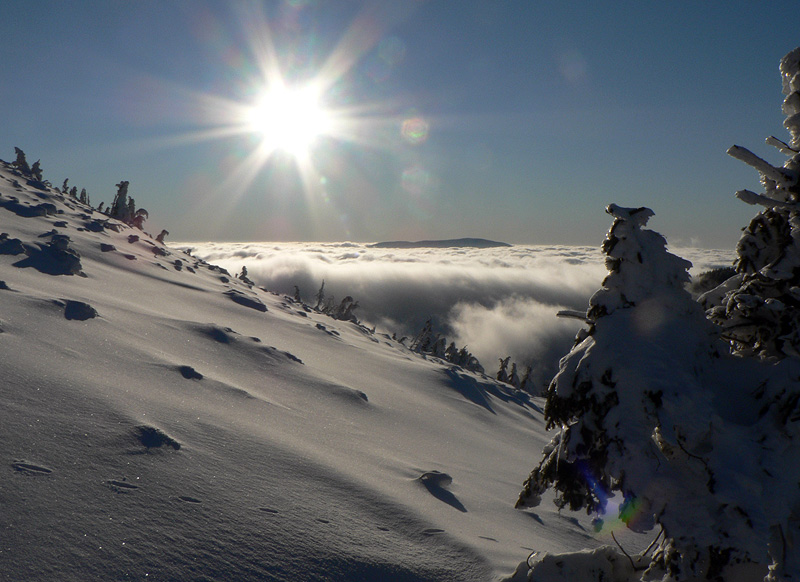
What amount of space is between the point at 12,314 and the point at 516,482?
8.83 meters

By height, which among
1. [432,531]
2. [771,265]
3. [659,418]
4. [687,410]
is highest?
A: [771,265]

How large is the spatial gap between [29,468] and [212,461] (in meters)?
1.56

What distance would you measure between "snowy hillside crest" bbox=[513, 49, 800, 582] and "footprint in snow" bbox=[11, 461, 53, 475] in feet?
12.9

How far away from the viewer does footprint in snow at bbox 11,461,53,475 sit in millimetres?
3619

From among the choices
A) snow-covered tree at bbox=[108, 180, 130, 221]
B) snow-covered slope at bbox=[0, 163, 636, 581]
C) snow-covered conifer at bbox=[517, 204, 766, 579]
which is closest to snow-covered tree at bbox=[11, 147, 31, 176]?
snow-covered tree at bbox=[108, 180, 130, 221]

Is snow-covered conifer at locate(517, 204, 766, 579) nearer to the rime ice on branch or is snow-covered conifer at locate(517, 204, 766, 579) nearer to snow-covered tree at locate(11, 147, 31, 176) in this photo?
the rime ice on branch

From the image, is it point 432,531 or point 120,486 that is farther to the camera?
point 432,531

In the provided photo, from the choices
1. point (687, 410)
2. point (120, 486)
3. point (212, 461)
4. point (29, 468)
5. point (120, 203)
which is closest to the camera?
point (687, 410)

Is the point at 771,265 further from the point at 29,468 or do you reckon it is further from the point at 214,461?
the point at 29,468

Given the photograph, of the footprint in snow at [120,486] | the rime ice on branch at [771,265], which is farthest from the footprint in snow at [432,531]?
the rime ice on branch at [771,265]

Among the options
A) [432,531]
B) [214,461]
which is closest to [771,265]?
[432,531]

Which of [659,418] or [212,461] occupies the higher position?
[659,418]

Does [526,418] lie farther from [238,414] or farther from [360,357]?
[238,414]

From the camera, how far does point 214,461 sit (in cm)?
488
